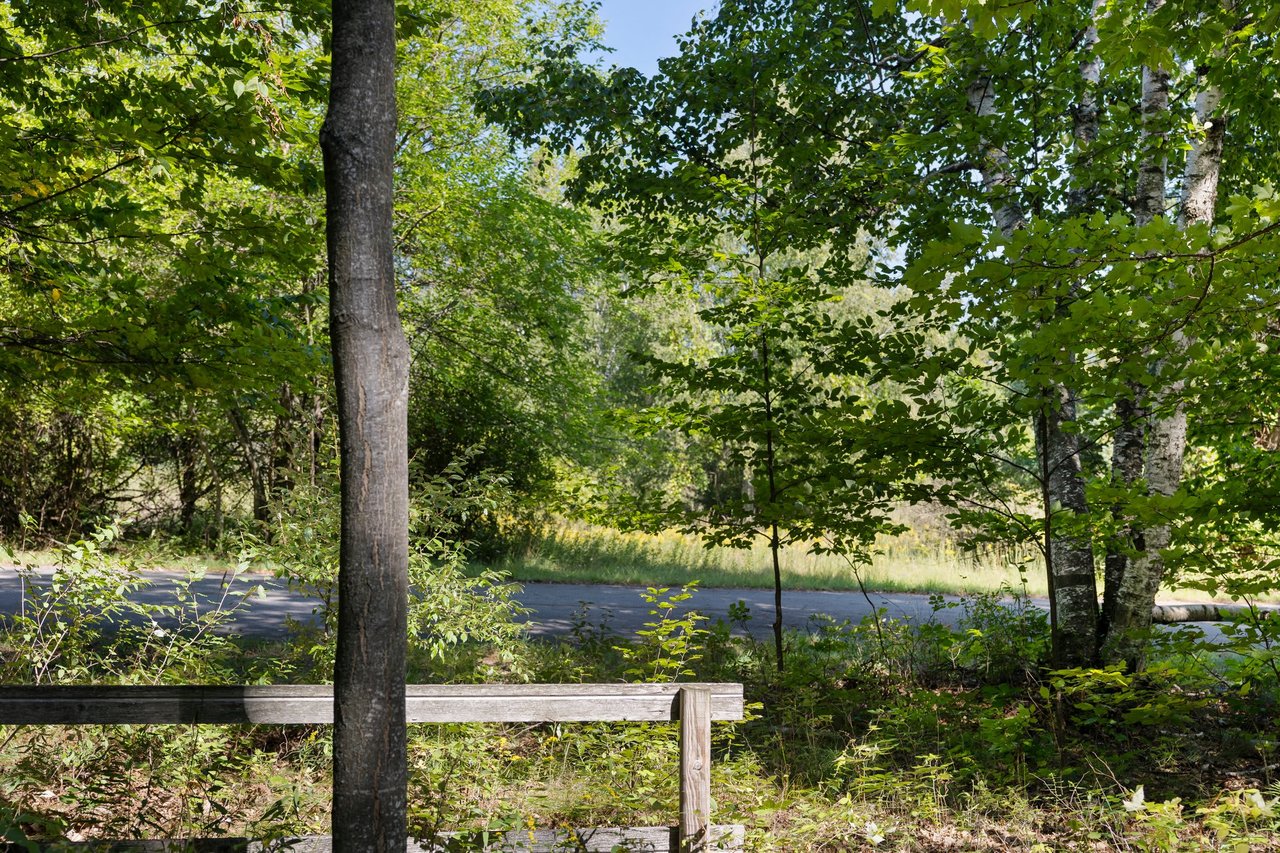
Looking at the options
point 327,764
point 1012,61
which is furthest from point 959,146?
point 327,764

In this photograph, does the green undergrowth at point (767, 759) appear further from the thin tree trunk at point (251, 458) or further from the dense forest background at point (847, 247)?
the thin tree trunk at point (251, 458)

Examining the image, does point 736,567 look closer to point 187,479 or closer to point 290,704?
point 187,479

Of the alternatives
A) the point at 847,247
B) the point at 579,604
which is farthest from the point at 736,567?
the point at 847,247

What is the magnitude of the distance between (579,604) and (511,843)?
27.4 feet

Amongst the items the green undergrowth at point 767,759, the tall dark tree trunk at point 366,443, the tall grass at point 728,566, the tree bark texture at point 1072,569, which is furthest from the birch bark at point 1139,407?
the tall grass at point 728,566

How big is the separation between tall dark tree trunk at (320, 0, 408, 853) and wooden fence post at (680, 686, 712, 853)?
4.60ft

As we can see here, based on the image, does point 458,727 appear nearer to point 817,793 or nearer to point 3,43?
point 817,793

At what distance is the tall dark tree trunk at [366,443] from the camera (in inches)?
111

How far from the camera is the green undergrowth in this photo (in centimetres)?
A: 437

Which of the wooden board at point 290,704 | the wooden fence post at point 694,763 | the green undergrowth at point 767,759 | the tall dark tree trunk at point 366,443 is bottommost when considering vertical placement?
the green undergrowth at point 767,759

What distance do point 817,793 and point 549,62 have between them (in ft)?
24.7

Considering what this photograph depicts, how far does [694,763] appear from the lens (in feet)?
12.7

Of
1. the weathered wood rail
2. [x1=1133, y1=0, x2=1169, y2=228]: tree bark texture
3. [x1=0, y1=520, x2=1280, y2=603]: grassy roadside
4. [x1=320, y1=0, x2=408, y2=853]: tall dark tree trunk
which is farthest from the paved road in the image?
[x1=320, y1=0, x2=408, y2=853]: tall dark tree trunk

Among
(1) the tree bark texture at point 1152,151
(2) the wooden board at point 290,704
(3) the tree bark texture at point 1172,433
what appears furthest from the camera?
(3) the tree bark texture at point 1172,433
